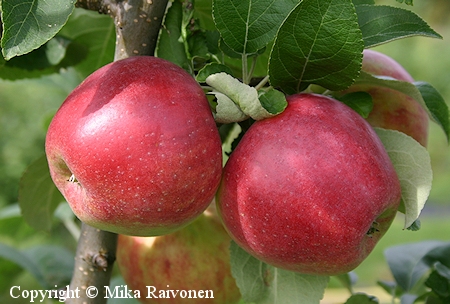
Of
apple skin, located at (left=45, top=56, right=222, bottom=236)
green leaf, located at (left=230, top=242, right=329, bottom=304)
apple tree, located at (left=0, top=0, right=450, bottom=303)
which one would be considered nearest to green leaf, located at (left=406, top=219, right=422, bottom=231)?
apple tree, located at (left=0, top=0, right=450, bottom=303)

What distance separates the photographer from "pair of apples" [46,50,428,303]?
51 cm

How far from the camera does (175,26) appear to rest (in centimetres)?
65

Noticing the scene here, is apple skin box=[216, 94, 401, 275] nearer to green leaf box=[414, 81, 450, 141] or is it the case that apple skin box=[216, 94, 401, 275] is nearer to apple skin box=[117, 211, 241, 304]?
green leaf box=[414, 81, 450, 141]

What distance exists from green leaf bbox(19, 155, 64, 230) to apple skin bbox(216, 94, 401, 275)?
1.35ft

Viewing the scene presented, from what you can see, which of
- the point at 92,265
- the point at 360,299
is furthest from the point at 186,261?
the point at 360,299

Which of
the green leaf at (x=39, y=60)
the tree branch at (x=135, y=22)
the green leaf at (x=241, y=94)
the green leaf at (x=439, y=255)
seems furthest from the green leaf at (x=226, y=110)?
the green leaf at (x=439, y=255)

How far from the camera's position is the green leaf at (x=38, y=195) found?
838 mm

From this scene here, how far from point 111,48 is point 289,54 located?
0.43 meters

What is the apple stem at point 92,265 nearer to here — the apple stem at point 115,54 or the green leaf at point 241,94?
the apple stem at point 115,54

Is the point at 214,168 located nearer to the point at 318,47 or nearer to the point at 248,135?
the point at 248,135

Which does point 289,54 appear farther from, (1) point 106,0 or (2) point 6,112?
(2) point 6,112

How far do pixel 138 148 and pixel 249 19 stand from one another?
197mm

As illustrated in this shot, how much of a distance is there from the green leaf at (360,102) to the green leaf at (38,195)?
479mm

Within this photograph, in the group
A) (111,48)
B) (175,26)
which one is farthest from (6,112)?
(175,26)
